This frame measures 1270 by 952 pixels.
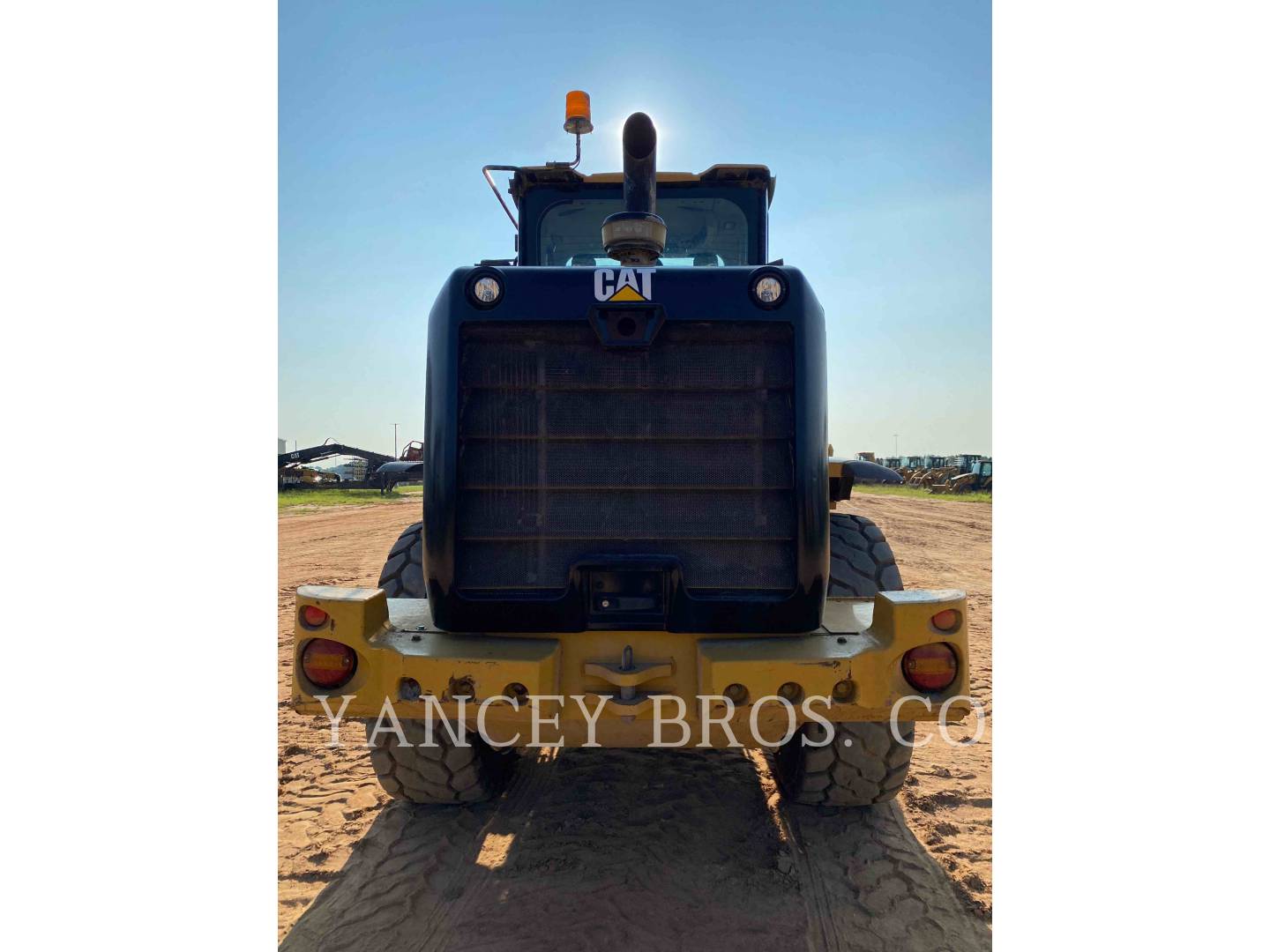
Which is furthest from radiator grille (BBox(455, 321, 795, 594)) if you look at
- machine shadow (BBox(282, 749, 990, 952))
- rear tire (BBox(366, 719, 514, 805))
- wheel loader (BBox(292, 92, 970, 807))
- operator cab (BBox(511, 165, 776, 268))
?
operator cab (BBox(511, 165, 776, 268))

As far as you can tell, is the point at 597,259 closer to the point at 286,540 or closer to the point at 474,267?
the point at 474,267

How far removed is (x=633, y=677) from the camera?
240cm

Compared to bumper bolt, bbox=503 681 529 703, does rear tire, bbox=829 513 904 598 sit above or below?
above

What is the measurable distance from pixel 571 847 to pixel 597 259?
3.04m

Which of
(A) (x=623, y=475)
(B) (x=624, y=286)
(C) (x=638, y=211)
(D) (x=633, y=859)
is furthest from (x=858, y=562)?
(C) (x=638, y=211)

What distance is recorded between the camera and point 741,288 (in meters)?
2.59

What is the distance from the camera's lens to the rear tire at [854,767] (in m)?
2.96

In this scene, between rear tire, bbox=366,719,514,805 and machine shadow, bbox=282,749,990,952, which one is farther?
rear tire, bbox=366,719,514,805

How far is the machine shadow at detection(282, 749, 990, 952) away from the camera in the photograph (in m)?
2.51

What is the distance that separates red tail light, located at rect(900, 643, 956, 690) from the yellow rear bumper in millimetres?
24

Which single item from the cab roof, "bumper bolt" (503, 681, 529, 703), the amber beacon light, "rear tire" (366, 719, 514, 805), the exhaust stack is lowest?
"rear tire" (366, 719, 514, 805)

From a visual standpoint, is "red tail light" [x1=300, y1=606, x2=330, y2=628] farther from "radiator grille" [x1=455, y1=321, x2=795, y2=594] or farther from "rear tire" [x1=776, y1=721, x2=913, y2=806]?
"rear tire" [x1=776, y1=721, x2=913, y2=806]

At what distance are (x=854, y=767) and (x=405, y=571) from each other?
2130mm

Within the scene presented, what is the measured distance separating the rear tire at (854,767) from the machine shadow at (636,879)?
19cm
